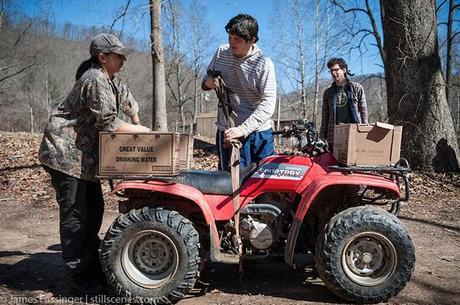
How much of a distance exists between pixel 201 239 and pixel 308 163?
1.15m

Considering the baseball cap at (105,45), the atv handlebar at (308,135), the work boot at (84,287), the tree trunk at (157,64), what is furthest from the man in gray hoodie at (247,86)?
the tree trunk at (157,64)

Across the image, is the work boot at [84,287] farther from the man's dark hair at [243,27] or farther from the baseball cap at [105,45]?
the man's dark hair at [243,27]

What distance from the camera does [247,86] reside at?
388 cm

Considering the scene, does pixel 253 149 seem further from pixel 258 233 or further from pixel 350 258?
pixel 350 258

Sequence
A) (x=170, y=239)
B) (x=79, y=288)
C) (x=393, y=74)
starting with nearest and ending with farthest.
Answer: (x=170, y=239) < (x=79, y=288) < (x=393, y=74)

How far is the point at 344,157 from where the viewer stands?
3.47 meters

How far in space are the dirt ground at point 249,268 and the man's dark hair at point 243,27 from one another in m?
2.28

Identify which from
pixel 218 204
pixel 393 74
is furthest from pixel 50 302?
pixel 393 74

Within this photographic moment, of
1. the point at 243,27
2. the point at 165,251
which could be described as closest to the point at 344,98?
the point at 243,27

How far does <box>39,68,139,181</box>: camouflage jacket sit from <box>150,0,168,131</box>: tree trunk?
574cm

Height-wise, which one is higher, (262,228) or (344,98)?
(344,98)

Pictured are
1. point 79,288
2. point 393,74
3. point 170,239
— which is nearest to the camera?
point 170,239

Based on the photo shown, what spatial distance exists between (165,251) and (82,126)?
1.31 m

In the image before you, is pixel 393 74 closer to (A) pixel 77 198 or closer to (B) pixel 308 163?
(B) pixel 308 163
